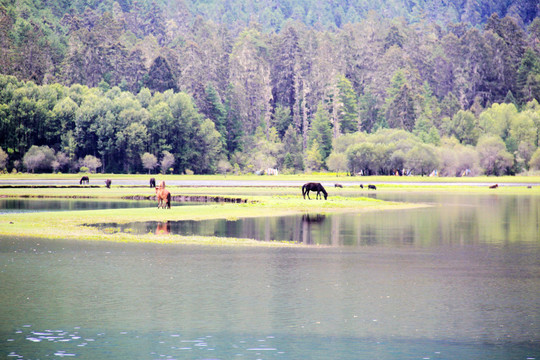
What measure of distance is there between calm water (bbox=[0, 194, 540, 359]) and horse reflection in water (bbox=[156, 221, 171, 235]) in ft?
16.8

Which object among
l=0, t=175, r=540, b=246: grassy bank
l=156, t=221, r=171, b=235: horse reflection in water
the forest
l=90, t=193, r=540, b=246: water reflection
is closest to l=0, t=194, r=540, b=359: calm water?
l=90, t=193, r=540, b=246: water reflection

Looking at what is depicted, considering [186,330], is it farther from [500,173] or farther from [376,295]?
[500,173]

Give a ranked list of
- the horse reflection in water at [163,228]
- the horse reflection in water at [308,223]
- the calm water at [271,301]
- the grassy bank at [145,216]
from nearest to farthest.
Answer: the calm water at [271,301], the grassy bank at [145,216], the horse reflection in water at [308,223], the horse reflection in water at [163,228]

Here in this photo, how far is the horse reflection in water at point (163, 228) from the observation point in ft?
117

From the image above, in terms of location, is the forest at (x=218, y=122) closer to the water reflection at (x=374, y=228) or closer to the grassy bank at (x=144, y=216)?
the grassy bank at (x=144, y=216)

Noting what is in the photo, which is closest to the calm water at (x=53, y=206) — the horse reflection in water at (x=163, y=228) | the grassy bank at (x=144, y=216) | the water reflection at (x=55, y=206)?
the water reflection at (x=55, y=206)

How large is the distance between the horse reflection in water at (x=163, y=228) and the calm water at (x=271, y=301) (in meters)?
5.14

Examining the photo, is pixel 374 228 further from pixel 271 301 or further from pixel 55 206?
pixel 55 206

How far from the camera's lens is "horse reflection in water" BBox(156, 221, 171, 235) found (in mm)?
35562

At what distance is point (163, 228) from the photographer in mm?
37625

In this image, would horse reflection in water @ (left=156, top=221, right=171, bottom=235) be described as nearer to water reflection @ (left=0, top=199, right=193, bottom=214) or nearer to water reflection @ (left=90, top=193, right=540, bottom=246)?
water reflection @ (left=90, top=193, right=540, bottom=246)

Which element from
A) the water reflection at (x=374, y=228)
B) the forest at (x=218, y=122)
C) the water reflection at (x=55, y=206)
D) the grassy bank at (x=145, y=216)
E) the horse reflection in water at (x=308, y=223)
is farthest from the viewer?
the forest at (x=218, y=122)

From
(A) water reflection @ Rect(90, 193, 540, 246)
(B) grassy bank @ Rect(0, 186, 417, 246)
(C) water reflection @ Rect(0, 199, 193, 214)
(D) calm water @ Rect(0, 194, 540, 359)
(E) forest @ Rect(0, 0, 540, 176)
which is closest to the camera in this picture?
(D) calm water @ Rect(0, 194, 540, 359)

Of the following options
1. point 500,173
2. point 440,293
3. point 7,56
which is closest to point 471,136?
point 500,173
